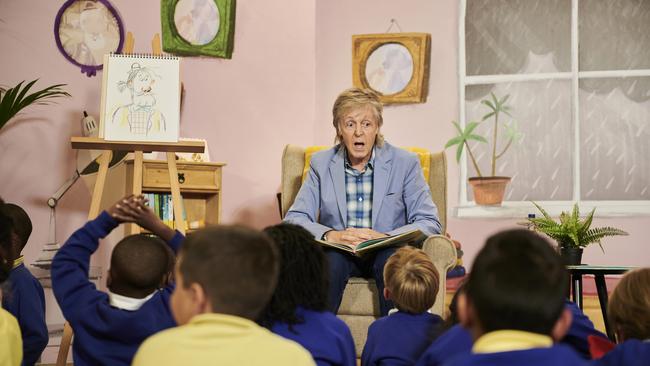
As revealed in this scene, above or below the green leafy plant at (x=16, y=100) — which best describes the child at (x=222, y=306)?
below

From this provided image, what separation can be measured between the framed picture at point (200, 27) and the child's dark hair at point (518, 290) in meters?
3.97

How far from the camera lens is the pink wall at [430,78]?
205 inches

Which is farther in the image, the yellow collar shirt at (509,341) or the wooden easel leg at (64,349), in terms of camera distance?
the wooden easel leg at (64,349)

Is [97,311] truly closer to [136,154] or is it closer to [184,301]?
[184,301]

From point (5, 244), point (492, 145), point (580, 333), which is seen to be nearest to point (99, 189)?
point (5, 244)

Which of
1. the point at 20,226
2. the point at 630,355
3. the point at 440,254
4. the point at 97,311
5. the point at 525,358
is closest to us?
the point at 525,358

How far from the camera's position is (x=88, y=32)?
4.80 metres

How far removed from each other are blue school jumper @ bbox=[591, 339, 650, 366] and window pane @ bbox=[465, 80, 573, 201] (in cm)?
375

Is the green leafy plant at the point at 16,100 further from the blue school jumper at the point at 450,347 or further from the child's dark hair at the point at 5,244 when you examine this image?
the blue school jumper at the point at 450,347

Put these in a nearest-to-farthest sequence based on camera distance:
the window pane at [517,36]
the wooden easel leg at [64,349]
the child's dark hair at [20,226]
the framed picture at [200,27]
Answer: the child's dark hair at [20,226] < the wooden easel leg at [64,349] < the framed picture at [200,27] < the window pane at [517,36]

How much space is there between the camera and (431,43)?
5.24 metres

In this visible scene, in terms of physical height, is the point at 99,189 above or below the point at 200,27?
below

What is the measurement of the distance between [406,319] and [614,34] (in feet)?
11.5

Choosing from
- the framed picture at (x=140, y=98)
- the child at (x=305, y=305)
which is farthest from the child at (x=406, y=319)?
the framed picture at (x=140, y=98)
